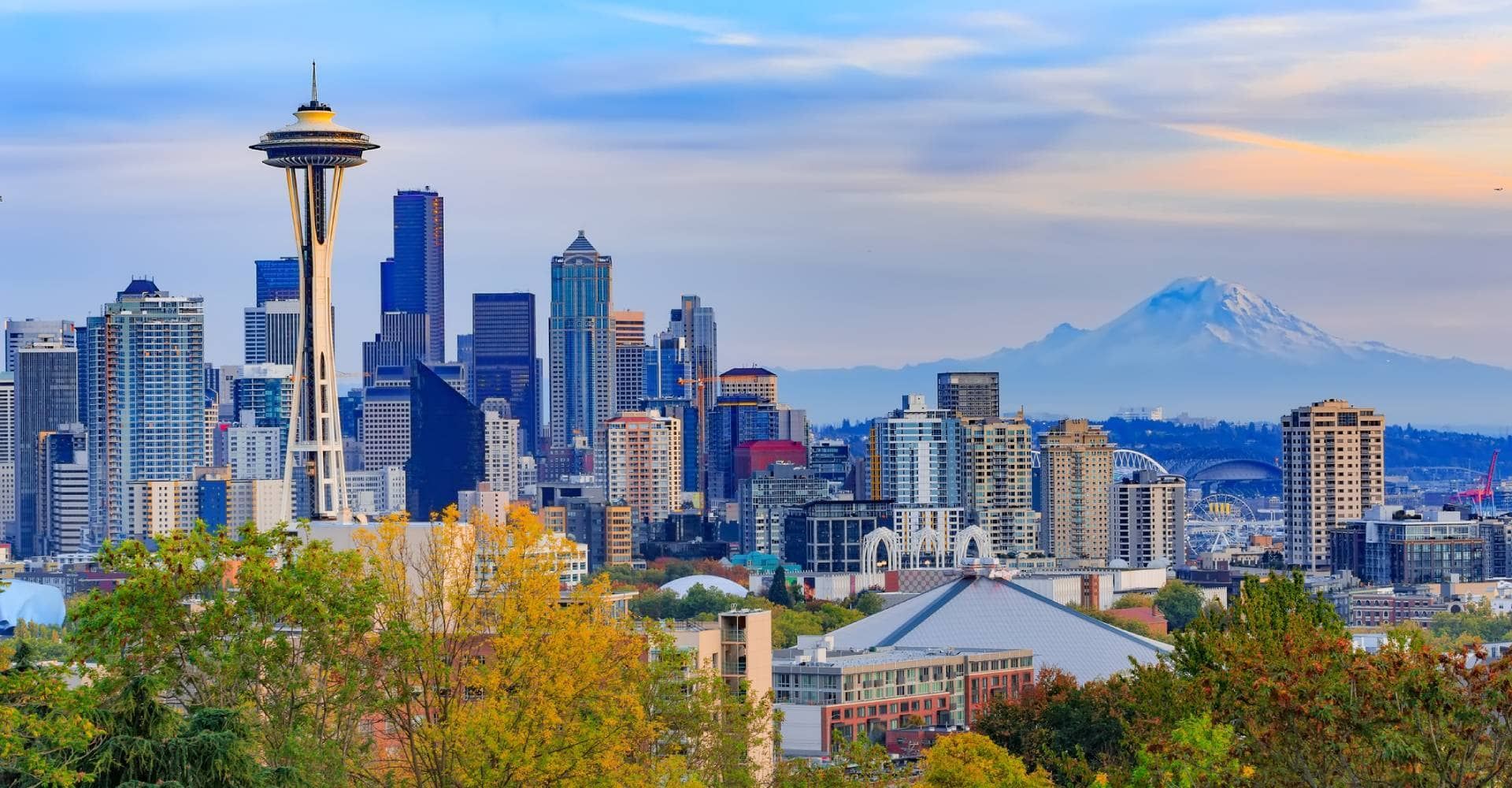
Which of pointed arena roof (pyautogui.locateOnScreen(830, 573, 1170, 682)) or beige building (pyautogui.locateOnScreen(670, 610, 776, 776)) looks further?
pointed arena roof (pyautogui.locateOnScreen(830, 573, 1170, 682))

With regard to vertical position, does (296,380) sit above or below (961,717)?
above

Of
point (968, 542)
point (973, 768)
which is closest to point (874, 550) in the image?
point (968, 542)

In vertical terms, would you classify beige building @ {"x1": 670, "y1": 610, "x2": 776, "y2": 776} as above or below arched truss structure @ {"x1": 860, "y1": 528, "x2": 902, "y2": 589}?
above

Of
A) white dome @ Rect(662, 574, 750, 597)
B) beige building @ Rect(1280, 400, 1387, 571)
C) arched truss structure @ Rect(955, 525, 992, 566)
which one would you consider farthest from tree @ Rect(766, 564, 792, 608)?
beige building @ Rect(1280, 400, 1387, 571)

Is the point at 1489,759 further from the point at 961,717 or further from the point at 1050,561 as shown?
the point at 1050,561

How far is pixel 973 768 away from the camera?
47.2 meters

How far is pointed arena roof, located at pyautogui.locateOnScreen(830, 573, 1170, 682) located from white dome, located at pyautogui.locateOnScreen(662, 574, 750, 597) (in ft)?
122

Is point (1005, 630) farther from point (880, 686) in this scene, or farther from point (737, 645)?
point (737, 645)

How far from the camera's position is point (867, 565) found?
16850cm

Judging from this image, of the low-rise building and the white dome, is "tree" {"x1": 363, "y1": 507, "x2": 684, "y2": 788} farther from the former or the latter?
the white dome

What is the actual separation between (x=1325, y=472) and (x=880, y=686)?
4431 inches

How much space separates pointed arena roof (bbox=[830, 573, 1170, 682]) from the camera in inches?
3735

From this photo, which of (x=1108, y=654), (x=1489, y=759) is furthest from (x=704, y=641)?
(x=1108, y=654)

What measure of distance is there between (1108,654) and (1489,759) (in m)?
66.3
